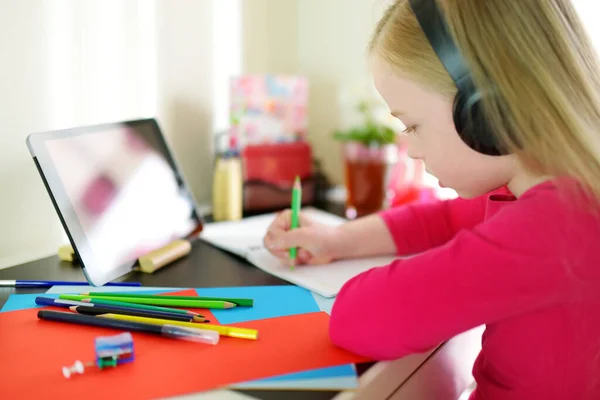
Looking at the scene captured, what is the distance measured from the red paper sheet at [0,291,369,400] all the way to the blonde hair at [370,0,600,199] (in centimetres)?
29

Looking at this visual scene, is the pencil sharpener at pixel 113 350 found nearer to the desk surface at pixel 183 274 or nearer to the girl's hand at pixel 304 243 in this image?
the desk surface at pixel 183 274

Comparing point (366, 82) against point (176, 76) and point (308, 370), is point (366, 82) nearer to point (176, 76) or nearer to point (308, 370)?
point (176, 76)

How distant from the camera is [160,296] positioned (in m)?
0.76

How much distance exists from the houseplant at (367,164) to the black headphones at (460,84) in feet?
2.07

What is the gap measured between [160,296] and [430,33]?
0.44 m

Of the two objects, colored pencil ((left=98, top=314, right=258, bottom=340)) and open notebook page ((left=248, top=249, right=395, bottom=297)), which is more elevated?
colored pencil ((left=98, top=314, right=258, bottom=340))

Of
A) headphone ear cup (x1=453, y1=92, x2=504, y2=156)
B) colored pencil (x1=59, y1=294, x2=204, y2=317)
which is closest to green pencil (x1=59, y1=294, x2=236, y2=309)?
colored pencil (x1=59, y1=294, x2=204, y2=317)

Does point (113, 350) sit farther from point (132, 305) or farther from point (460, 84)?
point (460, 84)

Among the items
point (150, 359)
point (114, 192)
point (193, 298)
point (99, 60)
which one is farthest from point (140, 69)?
point (150, 359)

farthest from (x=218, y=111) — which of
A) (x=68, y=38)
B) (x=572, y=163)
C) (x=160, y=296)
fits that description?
(x=572, y=163)

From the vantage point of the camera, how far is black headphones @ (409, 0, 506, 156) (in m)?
0.62

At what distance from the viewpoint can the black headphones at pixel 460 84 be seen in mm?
624

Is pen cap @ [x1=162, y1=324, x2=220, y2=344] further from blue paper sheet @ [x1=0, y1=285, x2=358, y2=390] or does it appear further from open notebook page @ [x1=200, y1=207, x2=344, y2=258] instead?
open notebook page @ [x1=200, y1=207, x2=344, y2=258]

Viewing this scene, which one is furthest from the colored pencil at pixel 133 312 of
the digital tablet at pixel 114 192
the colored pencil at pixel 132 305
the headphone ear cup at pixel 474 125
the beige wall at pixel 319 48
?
the beige wall at pixel 319 48
